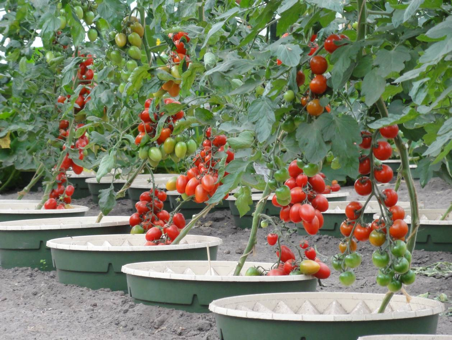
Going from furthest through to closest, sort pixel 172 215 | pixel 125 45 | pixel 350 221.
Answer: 1. pixel 172 215
2. pixel 125 45
3. pixel 350 221

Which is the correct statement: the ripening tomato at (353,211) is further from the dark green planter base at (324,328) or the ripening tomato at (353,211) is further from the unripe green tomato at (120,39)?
the unripe green tomato at (120,39)

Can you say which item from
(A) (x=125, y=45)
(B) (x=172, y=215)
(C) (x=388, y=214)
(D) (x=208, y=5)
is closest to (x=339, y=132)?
(C) (x=388, y=214)

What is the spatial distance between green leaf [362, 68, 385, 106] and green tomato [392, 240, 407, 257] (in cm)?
39

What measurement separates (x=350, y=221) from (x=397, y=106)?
290 millimetres

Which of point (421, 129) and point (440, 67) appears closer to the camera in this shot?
point (440, 67)

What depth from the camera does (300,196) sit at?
1495mm

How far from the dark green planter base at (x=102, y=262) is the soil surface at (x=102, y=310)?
0.04m

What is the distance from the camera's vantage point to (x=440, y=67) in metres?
Answer: 0.96

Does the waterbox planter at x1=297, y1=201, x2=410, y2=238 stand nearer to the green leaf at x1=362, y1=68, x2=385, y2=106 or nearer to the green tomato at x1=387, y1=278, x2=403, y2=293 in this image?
the green tomato at x1=387, y1=278, x2=403, y2=293

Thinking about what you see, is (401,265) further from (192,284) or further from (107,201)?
(107,201)

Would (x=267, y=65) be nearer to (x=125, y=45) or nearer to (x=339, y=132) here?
(x=339, y=132)

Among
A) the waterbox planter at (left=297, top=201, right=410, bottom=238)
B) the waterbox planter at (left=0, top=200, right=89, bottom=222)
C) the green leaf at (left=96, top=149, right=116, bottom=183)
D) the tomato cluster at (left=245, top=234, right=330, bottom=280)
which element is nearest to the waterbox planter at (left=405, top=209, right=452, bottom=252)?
the waterbox planter at (left=297, top=201, right=410, bottom=238)

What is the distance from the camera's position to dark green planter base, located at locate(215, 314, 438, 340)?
1.65m

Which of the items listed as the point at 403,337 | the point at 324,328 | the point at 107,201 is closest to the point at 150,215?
the point at 107,201
